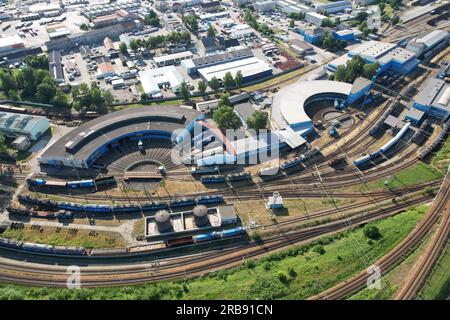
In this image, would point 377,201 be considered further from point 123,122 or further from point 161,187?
point 123,122

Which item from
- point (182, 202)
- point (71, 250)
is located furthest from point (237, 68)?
point (71, 250)

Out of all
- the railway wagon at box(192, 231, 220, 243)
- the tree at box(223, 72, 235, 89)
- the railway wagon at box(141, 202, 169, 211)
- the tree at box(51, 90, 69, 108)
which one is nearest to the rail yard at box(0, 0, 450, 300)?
the railway wagon at box(141, 202, 169, 211)

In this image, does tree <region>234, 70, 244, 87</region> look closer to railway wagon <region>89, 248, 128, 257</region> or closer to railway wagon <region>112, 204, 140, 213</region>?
railway wagon <region>112, 204, 140, 213</region>

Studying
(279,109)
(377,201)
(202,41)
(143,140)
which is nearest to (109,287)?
(143,140)

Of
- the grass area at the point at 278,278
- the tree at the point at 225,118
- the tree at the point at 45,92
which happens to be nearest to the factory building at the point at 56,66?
the tree at the point at 45,92

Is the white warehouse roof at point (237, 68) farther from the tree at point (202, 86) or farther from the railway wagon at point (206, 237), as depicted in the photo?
the railway wagon at point (206, 237)

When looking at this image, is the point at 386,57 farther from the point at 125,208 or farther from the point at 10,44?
the point at 10,44

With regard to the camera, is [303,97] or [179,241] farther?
[303,97]
